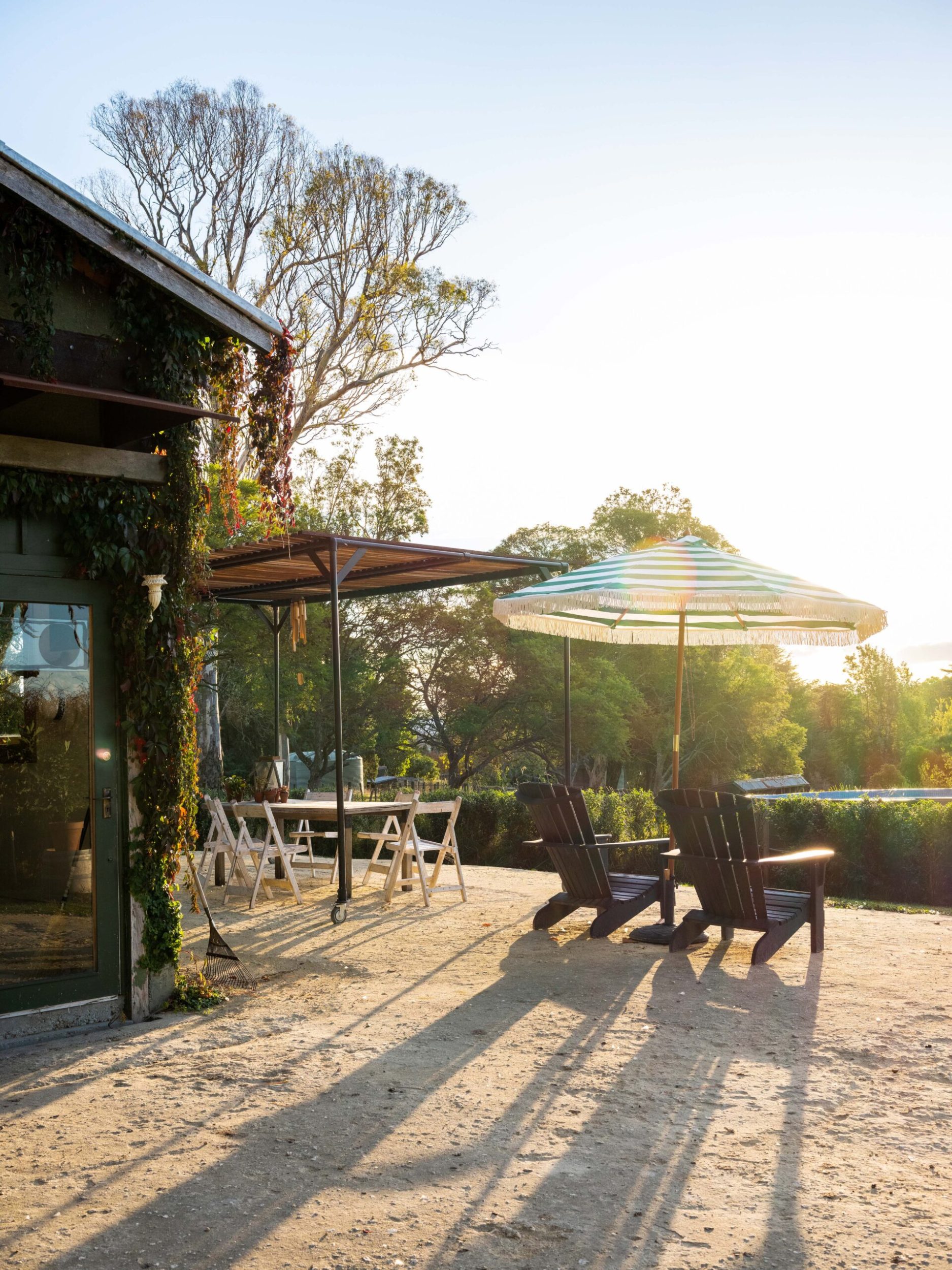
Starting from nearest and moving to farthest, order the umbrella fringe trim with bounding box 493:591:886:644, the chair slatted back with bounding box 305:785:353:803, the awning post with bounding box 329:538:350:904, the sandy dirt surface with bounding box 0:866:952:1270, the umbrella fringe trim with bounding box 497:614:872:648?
the sandy dirt surface with bounding box 0:866:952:1270 → the umbrella fringe trim with bounding box 493:591:886:644 → the umbrella fringe trim with bounding box 497:614:872:648 → the awning post with bounding box 329:538:350:904 → the chair slatted back with bounding box 305:785:353:803

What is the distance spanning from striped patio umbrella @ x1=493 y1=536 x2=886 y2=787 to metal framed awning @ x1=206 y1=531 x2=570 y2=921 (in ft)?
4.03

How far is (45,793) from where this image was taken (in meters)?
5.06

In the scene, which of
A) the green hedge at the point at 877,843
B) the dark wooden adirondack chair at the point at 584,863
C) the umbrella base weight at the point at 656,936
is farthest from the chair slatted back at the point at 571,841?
the green hedge at the point at 877,843

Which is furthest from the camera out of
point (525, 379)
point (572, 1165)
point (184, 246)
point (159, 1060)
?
point (184, 246)

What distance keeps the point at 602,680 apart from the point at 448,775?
5109 millimetres

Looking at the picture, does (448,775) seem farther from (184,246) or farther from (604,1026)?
(604,1026)

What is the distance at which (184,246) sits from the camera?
17.0 meters

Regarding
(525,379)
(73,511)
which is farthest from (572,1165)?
(525,379)

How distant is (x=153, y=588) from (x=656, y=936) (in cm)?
371

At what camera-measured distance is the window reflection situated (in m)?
4.93

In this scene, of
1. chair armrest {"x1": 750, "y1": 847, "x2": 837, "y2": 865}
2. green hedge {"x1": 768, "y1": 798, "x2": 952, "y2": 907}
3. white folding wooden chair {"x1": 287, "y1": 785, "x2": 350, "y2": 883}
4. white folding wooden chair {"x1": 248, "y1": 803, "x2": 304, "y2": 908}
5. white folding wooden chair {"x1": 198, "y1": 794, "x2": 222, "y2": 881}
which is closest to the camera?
chair armrest {"x1": 750, "y1": 847, "x2": 837, "y2": 865}

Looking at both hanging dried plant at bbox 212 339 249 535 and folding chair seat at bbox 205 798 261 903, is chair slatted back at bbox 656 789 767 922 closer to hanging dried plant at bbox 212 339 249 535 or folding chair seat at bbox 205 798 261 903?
hanging dried plant at bbox 212 339 249 535

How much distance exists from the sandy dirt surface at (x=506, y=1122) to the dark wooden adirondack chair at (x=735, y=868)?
0.74 feet

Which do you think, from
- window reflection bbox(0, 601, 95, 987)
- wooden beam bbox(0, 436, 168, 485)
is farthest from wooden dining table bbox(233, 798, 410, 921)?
wooden beam bbox(0, 436, 168, 485)
